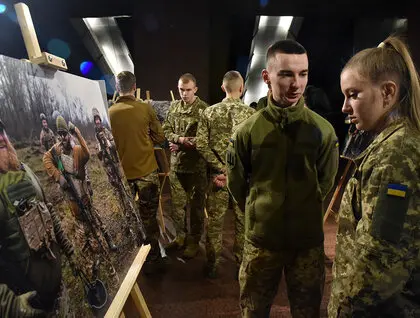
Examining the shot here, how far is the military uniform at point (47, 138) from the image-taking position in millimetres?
982

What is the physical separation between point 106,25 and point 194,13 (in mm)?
3294

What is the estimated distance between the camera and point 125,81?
2.53m

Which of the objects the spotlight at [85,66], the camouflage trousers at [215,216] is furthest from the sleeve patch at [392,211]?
the spotlight at [85,66]

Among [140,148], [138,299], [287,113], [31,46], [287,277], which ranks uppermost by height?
[31,46]

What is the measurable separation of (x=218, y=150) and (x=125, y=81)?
0.90 metres

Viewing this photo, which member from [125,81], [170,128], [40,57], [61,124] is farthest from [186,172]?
[40,57]

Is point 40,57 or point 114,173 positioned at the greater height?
point 40,57

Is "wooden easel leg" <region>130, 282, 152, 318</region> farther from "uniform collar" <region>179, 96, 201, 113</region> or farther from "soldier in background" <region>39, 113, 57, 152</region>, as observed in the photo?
"uniform collar" <region>179, 96, 201, 113</region>

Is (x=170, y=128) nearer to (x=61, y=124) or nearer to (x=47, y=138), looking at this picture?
(x=61, y=124)

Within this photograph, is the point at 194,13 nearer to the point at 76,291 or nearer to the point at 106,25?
the point at 106,25

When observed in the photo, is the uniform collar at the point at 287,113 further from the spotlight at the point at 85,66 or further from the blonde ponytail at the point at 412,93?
the spotlight at the point at 85,66

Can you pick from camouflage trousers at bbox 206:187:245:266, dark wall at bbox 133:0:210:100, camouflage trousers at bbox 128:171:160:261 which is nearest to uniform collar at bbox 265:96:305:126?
camouflage trousers at bbox 206:187:245:266

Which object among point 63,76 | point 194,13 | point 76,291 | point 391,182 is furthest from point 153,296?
point 194,13

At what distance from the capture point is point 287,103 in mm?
1443
